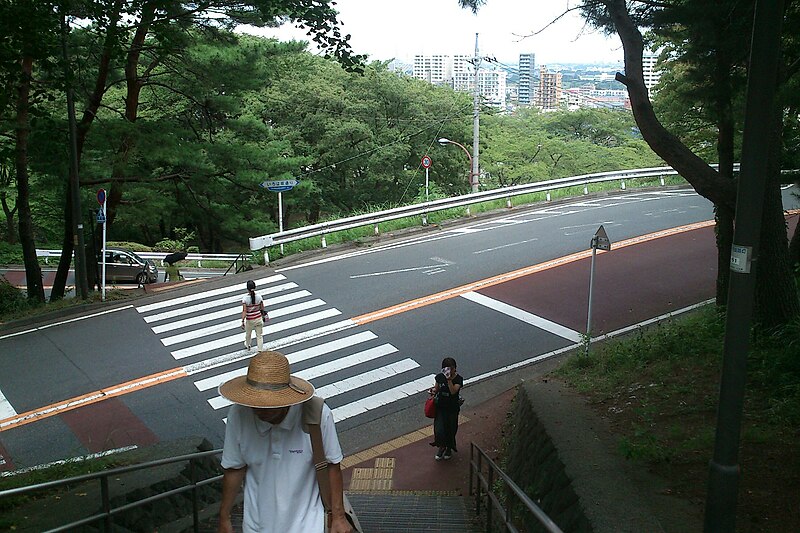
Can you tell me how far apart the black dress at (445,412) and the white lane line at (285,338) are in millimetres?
5522

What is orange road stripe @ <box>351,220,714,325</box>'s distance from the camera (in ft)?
52.6

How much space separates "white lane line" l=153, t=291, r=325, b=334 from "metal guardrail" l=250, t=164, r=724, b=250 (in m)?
4.27

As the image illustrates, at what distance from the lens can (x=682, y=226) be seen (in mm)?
22656

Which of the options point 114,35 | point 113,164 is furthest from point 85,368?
point 113,164

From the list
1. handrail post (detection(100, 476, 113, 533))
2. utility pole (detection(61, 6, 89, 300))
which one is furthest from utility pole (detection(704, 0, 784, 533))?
utility pole (detection(61, 6, 89, 300))

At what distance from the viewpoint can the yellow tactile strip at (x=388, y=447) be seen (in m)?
10.1

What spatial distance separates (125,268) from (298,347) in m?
15.4

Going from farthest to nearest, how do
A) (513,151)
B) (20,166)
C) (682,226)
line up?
1. (513,151)
2. (682,226)
3. (20,166)

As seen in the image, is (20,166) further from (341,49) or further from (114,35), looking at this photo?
(341,49)

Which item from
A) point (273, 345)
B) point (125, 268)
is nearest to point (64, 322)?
point (273, 345)

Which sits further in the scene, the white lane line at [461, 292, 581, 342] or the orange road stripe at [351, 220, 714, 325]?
the orange road stripe at [351, 220, 714, 325]

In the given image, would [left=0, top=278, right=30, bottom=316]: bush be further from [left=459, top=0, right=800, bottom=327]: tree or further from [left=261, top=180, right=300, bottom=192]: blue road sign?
[left=459, top=0, right=800, bottom=327]: tree

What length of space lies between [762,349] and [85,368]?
38.3 ft

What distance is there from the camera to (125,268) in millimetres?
27000
